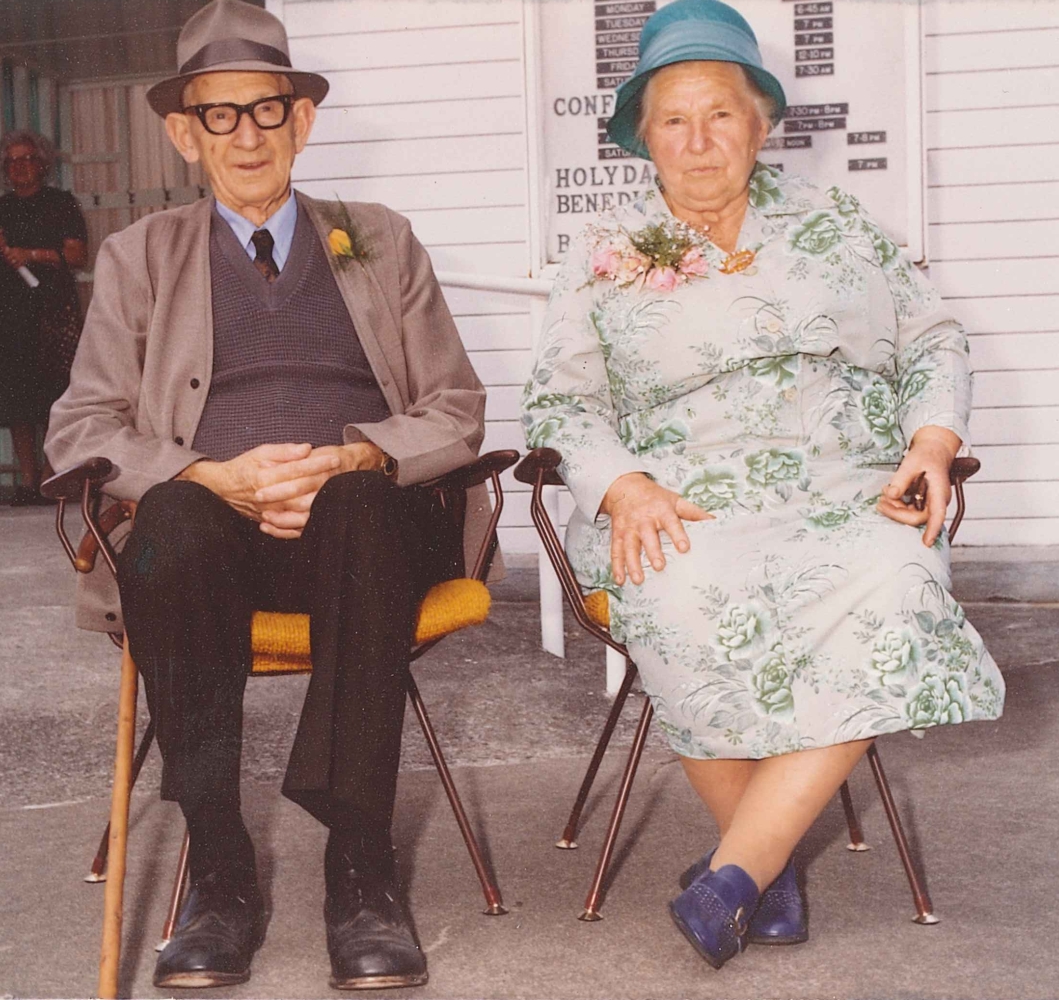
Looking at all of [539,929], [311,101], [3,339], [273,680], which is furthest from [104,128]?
[539,929]

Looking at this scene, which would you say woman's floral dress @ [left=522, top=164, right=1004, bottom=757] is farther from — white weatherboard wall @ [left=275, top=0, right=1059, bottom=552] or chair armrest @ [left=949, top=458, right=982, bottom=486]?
white weatherboard wall @ [left=275, top=0, right=1059, bottom=552]

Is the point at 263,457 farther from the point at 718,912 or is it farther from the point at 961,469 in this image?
the point at 961,469

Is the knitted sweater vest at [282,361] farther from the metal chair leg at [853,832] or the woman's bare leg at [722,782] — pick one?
the metal chair leg at [853,832]

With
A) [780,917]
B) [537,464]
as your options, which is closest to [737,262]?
[537,464]

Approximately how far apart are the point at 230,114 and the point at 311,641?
3.22 ft

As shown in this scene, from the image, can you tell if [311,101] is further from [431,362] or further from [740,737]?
[740,737]

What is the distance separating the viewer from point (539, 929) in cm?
240

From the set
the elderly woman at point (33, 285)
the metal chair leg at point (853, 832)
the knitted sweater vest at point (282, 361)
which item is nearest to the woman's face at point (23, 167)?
the elderly woman at point (33, 285)

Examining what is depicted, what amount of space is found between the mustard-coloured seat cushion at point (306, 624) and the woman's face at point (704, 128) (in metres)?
0.75

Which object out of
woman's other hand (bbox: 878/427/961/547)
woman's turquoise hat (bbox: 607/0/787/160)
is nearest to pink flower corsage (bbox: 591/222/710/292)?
woman's turquoise hat (bbox: 607/0/787/160)

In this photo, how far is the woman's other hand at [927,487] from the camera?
7.54ft

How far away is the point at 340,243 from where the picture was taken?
273 centimetres

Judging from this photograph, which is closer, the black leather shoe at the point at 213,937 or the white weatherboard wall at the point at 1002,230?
the black leather shoe at the point at 213,937

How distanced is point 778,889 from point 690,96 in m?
1.25
